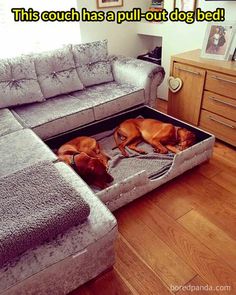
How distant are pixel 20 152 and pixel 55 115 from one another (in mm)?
595

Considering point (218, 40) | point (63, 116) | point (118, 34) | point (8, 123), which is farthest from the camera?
point (118, 34)

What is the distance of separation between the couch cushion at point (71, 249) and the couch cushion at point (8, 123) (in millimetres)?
893

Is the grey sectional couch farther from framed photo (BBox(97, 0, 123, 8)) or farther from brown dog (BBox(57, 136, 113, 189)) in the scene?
framed photo (BBox(97, 0, 123, 8))

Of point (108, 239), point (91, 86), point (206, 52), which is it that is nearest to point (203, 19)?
point (206, 52)

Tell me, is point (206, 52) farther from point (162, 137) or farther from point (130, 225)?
point (130, 225)

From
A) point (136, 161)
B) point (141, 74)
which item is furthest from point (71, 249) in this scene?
point (141, 74)

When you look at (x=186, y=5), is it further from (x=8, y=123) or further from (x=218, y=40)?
(x=8, y=123)

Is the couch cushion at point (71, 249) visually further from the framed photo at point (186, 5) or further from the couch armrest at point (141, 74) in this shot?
the framed photo at point (186, 5)

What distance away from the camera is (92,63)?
2.65 meters

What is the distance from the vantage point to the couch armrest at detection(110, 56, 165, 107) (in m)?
2.43

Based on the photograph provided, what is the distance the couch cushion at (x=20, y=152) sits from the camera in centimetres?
149

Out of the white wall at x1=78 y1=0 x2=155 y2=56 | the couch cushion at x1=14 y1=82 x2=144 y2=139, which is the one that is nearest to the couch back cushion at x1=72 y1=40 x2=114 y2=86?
the couch cushion at x1=14 y1=82 x2=144 y2=139

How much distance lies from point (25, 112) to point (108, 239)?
1.45 metres

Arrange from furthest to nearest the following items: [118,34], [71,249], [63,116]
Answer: [118,34] < [63,116] < [71,249]
